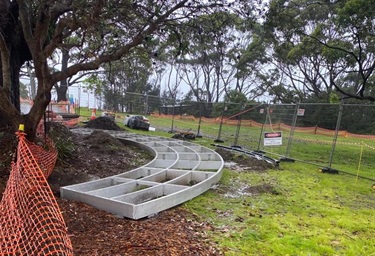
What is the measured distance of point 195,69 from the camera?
38125 mm

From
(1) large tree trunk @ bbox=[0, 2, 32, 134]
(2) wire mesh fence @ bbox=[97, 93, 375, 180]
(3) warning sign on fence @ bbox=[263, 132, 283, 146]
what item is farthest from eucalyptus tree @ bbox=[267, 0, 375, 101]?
(1) large tree trunk @ bbox=[0, 2, 32, 134]

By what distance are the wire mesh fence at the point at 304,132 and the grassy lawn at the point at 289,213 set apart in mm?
2039

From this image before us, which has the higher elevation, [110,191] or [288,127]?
[288,127]

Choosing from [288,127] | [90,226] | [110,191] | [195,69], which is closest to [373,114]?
[288,127]

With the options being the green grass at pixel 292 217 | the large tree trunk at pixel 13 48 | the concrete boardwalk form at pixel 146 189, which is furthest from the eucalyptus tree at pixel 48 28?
the green grass at pixel 292 217

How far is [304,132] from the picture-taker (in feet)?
43.5

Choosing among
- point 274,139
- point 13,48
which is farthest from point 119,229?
point 274,139

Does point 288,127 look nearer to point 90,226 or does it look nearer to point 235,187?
point 235,187

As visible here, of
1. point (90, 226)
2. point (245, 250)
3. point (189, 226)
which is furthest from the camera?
point (189, 226)

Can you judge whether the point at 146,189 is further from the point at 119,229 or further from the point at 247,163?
the point at 247,163

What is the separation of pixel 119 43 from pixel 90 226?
5.41m

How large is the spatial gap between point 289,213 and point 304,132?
31.1ft

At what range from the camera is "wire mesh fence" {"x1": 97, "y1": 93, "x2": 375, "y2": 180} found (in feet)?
31.9

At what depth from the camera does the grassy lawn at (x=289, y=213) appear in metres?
3.47
